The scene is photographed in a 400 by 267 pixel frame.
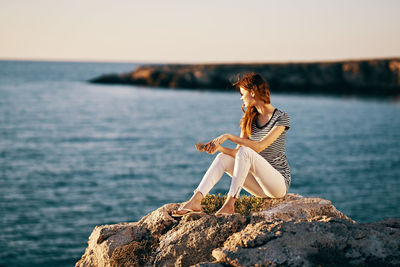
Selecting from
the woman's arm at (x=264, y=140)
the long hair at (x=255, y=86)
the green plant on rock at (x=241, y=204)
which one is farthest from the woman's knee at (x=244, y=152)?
the green plant on rock at (x=241, y=204)

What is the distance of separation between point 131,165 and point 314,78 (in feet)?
225

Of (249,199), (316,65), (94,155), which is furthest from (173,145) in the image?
(316,65)

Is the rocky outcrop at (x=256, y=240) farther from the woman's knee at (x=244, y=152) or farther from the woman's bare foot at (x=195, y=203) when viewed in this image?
the woman's knee at (x=244, y=152)

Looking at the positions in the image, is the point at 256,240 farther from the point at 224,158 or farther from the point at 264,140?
→ the point at 264,140

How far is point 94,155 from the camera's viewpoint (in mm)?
30469

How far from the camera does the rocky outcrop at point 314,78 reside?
8531 cm

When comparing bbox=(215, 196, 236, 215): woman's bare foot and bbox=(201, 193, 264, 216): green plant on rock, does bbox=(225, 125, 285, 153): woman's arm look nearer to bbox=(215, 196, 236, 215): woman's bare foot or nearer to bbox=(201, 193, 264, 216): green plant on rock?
bbox=(215, 196, 236, 215): woman's bare foot

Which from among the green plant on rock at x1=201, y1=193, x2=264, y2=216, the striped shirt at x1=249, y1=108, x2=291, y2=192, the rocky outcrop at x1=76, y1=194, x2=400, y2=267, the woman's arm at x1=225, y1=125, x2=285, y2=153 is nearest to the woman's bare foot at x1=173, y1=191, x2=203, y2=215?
the rocky outcrop at x1=76, y1=194, x2=400, y2=267

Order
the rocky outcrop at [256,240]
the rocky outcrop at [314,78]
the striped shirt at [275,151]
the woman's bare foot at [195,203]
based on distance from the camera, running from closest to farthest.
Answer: the rocky outcrop at [256,240] < the woman's bare foot at [195,203] < the striped shirt at [275,151] < the rocky outcrop at [314,78]

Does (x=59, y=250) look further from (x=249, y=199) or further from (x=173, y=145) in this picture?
(x=173, y=145)

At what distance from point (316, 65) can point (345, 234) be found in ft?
302

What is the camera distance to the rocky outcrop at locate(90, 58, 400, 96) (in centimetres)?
8531

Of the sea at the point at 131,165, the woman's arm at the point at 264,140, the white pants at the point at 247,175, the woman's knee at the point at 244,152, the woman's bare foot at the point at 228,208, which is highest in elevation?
the woman's arm at the point at 264,140

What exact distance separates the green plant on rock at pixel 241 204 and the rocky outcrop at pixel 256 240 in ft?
0.48
